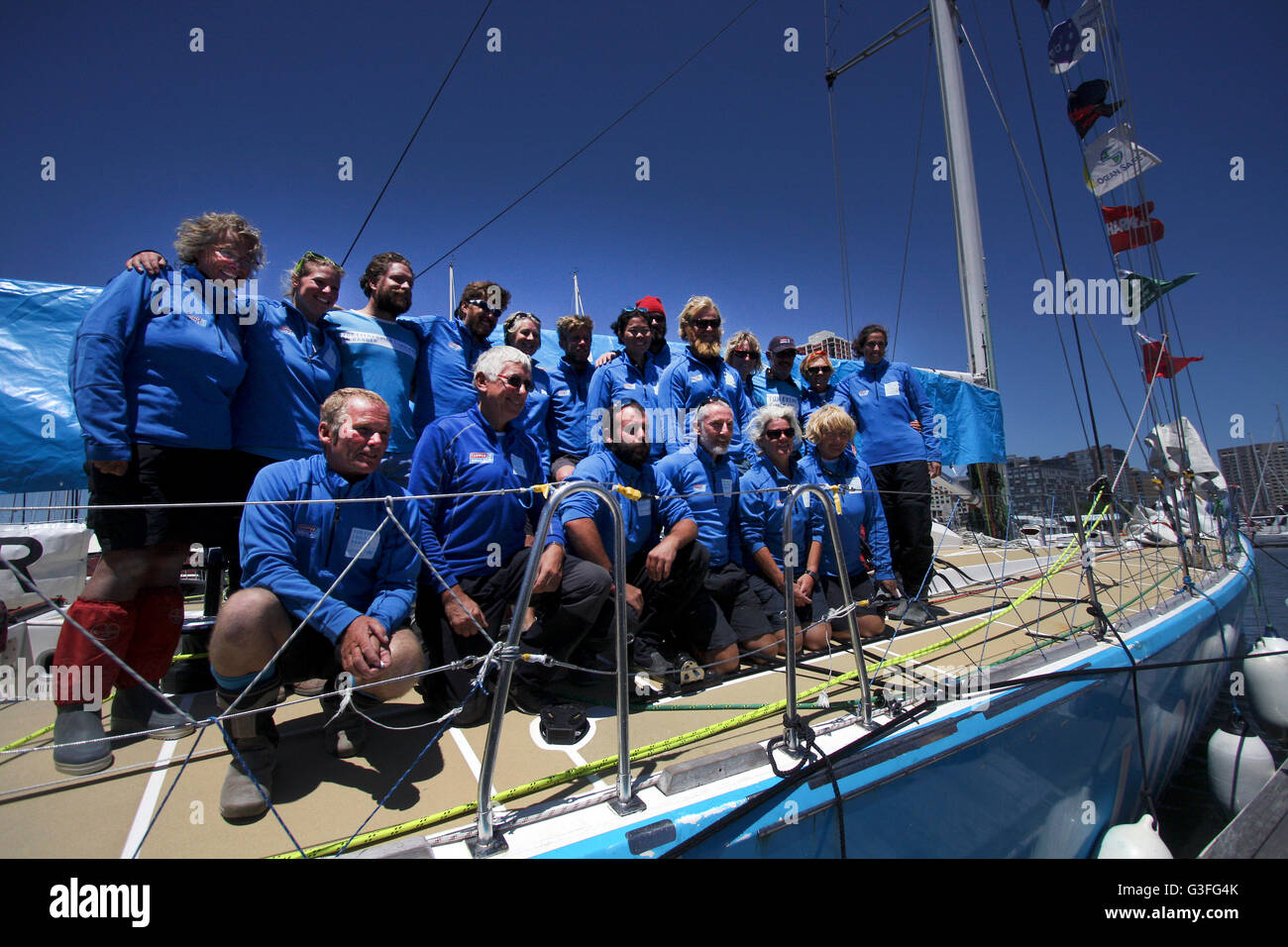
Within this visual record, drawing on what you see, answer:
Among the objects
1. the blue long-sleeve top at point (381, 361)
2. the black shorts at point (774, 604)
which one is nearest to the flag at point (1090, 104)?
the black shorts at point (774, 604)

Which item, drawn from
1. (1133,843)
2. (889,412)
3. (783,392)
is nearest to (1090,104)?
(889,412)

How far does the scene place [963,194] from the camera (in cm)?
705

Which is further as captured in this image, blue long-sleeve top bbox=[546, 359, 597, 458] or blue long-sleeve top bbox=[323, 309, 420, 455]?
blue long-sleeve top bbox=[546, 359, 597, 458]

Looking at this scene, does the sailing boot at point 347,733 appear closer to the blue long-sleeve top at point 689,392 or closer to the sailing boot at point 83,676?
the sailing boot at point 83,676

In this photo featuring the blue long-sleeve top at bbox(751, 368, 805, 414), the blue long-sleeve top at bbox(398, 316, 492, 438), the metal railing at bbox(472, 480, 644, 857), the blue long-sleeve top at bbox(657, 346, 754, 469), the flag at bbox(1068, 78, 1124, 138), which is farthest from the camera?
the flag at bbox(1068, 78, 1124, 138)

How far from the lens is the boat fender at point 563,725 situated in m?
2.07

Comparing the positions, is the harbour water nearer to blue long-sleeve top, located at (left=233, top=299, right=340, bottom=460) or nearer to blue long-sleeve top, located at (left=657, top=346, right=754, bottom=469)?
blue long-sleeve top, located at (left=657, top=346, right=754, bottom=469)

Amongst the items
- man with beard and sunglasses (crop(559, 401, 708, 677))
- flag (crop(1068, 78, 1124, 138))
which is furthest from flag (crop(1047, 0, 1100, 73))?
man with beard and sunglasses (crop(559, 401, 708, 677))

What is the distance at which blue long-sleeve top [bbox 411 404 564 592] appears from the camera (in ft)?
7.75

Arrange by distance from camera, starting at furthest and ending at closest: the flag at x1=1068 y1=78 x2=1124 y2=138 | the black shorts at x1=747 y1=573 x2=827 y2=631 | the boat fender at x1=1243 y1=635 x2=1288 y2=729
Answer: the flag at x1=1068 y1=78 x2=1124 y2=138
the boat fender at x1=1243 y1=635 x2=1288 y2=729
the black shorts at x1=747 y1=573 x2=827 y2=631

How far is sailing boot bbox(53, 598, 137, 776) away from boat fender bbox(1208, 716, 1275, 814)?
6529mm

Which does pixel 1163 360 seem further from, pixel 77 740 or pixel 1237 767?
pixel 77 740

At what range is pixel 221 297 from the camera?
2.35 meters
